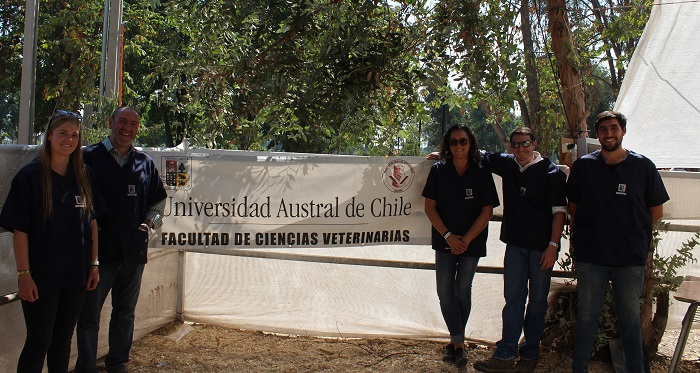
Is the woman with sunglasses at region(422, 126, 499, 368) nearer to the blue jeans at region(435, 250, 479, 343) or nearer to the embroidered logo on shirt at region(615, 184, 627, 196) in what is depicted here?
the blue jeans at region(435, 250, 479, 343)

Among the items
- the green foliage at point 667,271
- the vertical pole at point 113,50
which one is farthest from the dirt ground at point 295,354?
the vertical pole at point 113,50

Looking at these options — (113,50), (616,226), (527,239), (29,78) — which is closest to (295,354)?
Result: (527,239)

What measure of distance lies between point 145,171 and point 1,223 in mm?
1152

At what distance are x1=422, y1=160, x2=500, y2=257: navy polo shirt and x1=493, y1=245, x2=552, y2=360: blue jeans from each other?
28cm

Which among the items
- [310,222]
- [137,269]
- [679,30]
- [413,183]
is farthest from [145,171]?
[679,30]

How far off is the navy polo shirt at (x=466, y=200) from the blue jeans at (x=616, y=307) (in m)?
0.77

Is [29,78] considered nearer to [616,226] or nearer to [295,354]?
[295,354]

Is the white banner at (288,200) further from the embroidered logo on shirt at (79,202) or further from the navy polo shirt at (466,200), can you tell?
the embroidered logo on shirt at (79,202)

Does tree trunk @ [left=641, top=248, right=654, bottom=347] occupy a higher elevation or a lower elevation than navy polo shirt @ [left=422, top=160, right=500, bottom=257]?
lower

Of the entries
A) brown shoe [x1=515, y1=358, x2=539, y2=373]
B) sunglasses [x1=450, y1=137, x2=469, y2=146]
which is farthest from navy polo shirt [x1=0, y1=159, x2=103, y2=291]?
brown shoe [x1=515, y1=358, x2=539, y2=373]

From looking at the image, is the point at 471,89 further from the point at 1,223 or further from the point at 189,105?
the point at 1,223

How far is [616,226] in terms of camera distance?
171 inches

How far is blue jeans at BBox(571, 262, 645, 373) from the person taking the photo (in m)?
4.39

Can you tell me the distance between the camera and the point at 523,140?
4.71 m
